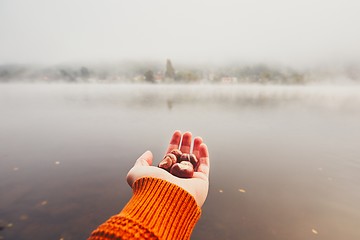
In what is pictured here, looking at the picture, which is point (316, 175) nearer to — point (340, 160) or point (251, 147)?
point (340, 160)

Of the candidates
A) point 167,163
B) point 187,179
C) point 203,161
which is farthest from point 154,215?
point 203,161

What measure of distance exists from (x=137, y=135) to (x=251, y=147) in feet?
24.3

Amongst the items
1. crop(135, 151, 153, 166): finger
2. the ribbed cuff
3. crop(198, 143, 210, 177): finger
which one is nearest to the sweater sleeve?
the ribbed cuff

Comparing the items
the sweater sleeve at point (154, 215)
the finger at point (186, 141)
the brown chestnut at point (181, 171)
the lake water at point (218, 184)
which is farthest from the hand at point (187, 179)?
the lake water at point (218, 184)

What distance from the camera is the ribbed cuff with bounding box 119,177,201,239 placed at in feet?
8.02

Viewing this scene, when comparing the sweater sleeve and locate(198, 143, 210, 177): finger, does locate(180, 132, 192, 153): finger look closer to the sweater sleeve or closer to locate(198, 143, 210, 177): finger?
locate(198, 143, 210, 177): finger

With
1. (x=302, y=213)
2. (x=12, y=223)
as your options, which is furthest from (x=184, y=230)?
(x=12, y=223)

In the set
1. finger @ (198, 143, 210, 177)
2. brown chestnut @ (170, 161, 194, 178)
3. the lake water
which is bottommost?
the lake water

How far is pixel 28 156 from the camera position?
374 inches

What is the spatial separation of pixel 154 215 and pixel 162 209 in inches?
6.6

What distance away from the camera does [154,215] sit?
2564mm

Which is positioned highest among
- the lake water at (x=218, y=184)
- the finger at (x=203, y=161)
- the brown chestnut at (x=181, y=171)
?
the brown chestnut at (x=181, y=171)

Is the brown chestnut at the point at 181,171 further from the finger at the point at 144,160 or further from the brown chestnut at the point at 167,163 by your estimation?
the finger at the point at 144,160

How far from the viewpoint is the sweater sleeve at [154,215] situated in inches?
84.5
